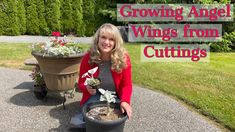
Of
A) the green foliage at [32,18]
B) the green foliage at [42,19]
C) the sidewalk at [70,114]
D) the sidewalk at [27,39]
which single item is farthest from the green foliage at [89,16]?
the sidewalk at [70,114]

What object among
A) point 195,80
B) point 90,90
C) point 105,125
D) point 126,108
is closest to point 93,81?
point 90,90

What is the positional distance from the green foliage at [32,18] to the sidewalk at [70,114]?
6645 millimetres

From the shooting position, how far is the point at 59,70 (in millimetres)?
4344

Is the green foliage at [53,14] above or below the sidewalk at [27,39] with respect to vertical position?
above

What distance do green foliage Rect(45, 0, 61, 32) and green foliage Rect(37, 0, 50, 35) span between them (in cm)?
14

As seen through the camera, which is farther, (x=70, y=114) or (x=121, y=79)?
(x=70, y=114)

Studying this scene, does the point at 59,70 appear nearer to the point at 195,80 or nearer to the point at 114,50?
the point at 114,50

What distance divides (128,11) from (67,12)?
2.42 meters

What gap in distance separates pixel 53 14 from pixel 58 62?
7.89m

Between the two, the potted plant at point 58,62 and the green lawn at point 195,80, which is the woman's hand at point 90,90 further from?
the green lawn at point 195,80

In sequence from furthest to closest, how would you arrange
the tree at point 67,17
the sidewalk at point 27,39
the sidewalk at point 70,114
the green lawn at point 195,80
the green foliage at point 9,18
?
the tree at point 67,17
the green foliage at point 9,18
the sidewalk at point 27,39
the green lawn at point 195,80
the sidewalk at point 70,114

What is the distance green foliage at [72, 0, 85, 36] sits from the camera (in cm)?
1181

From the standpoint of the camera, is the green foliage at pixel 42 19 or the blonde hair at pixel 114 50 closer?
the blonde hair at pixel 114 50

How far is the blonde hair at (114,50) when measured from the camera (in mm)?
3496
